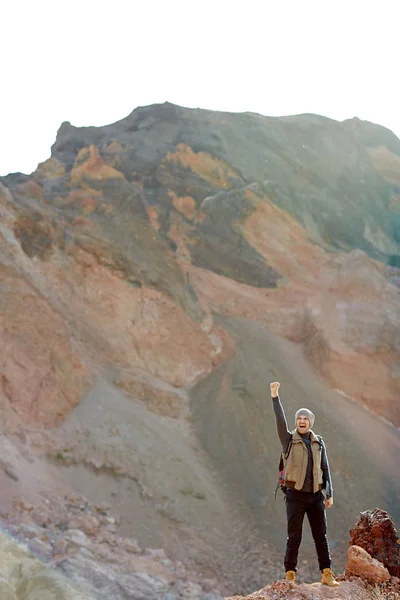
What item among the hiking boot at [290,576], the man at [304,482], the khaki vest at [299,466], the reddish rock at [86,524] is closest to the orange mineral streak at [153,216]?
the reddish rock at [86,524]

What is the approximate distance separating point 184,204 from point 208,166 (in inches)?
66.4

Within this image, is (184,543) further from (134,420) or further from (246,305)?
(246,305)

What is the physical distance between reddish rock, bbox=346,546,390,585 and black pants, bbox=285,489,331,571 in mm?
579

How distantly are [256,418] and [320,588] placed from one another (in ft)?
33.2

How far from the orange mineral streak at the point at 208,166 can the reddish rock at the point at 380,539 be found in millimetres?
15610

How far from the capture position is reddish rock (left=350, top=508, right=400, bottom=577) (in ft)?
18.9

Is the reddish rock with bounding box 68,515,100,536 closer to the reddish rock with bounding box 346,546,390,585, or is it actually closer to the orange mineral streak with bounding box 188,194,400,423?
the reddish rock with bounding box 346,546,390,585

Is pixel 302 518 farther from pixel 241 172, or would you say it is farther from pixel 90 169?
pixel 90 169

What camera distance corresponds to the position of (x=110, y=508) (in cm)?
1147

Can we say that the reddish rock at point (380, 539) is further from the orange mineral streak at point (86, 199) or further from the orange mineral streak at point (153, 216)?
the orange mineral streak at point (86, 199)

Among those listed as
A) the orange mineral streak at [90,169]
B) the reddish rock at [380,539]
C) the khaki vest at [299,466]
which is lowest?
the reddish rock at [380,539]

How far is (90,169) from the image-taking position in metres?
20.9

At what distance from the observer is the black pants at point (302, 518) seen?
4.80 metres

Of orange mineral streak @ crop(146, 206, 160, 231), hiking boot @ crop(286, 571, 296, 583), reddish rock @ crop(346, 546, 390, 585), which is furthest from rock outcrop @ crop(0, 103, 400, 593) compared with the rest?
hiking boot @ crop(286, 571, 296, 583)
